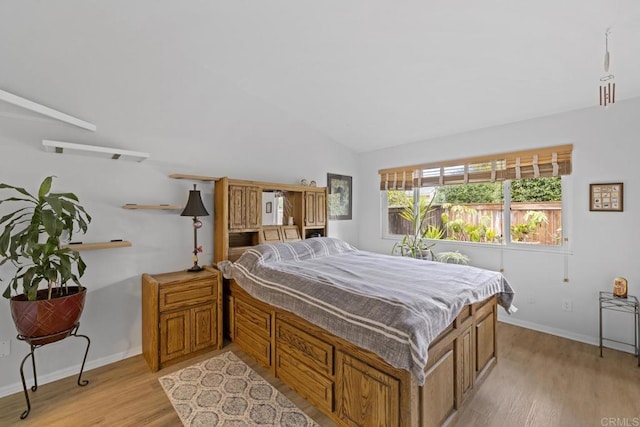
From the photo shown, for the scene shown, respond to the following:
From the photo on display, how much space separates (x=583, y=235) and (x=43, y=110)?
5114 millimetres

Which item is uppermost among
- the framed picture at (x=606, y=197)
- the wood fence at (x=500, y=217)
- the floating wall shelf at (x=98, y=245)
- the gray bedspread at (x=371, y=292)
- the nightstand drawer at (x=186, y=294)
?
the framed picture at (x=606, y=197)

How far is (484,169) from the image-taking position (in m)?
3.63

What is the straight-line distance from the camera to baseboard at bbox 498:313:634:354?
108 inches

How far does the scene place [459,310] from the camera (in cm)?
181

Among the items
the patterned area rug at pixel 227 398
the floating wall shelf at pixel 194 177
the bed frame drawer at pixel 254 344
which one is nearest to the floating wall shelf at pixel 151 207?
the floating wall shelf at pixel 194 177

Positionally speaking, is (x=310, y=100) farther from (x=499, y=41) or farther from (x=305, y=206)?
(x=499, y=41)

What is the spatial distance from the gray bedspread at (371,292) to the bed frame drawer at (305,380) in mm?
397

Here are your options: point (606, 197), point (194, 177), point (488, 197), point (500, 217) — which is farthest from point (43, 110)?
point (606, 197)

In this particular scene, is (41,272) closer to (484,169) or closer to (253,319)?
(253,319)

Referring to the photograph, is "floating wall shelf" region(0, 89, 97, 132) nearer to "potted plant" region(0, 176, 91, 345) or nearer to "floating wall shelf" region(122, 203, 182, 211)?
"potted plant" region(0, 176, 91, 345)

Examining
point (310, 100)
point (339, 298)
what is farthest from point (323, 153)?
point (339, 298)

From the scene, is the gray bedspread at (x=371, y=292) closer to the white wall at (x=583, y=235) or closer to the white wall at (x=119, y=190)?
the white wall at (x=119, y=190)

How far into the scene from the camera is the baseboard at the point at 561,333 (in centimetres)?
273

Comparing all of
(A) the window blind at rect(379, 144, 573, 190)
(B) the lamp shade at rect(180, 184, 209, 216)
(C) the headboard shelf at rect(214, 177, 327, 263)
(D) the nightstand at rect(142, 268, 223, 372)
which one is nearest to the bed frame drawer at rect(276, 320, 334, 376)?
(D) the nightstand at rect(142, 268, 223, 372)
